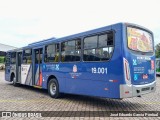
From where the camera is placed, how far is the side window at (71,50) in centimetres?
1025

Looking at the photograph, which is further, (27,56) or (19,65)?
(19,65)

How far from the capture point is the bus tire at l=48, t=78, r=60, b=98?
11.6 m

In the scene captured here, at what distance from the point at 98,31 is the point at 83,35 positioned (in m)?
1.02

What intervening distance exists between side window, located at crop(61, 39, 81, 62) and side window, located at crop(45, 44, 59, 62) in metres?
0.57

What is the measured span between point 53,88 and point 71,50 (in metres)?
2.51

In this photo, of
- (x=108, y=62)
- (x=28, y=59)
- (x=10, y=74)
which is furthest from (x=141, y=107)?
(x=10, y=74)

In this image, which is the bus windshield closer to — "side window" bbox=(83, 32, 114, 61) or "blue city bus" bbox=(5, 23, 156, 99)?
"blue city bus" bbox=(5, 23, 156, 99)

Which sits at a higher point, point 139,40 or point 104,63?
point 139,40

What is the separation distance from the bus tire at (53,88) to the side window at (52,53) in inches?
41.3

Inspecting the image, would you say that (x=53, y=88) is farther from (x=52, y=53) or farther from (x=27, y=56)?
(x=27, y=56)

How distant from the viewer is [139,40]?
914 cm

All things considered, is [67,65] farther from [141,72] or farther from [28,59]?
[28,59]

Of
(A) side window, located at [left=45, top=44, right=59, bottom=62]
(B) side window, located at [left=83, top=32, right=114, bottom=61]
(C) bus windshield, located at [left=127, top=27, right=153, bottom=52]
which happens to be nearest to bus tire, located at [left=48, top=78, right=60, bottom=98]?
(A) side window, located at [left=45, top=44, right=59, bottom=62]

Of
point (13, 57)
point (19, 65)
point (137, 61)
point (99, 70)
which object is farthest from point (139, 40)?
point (13, 57)
